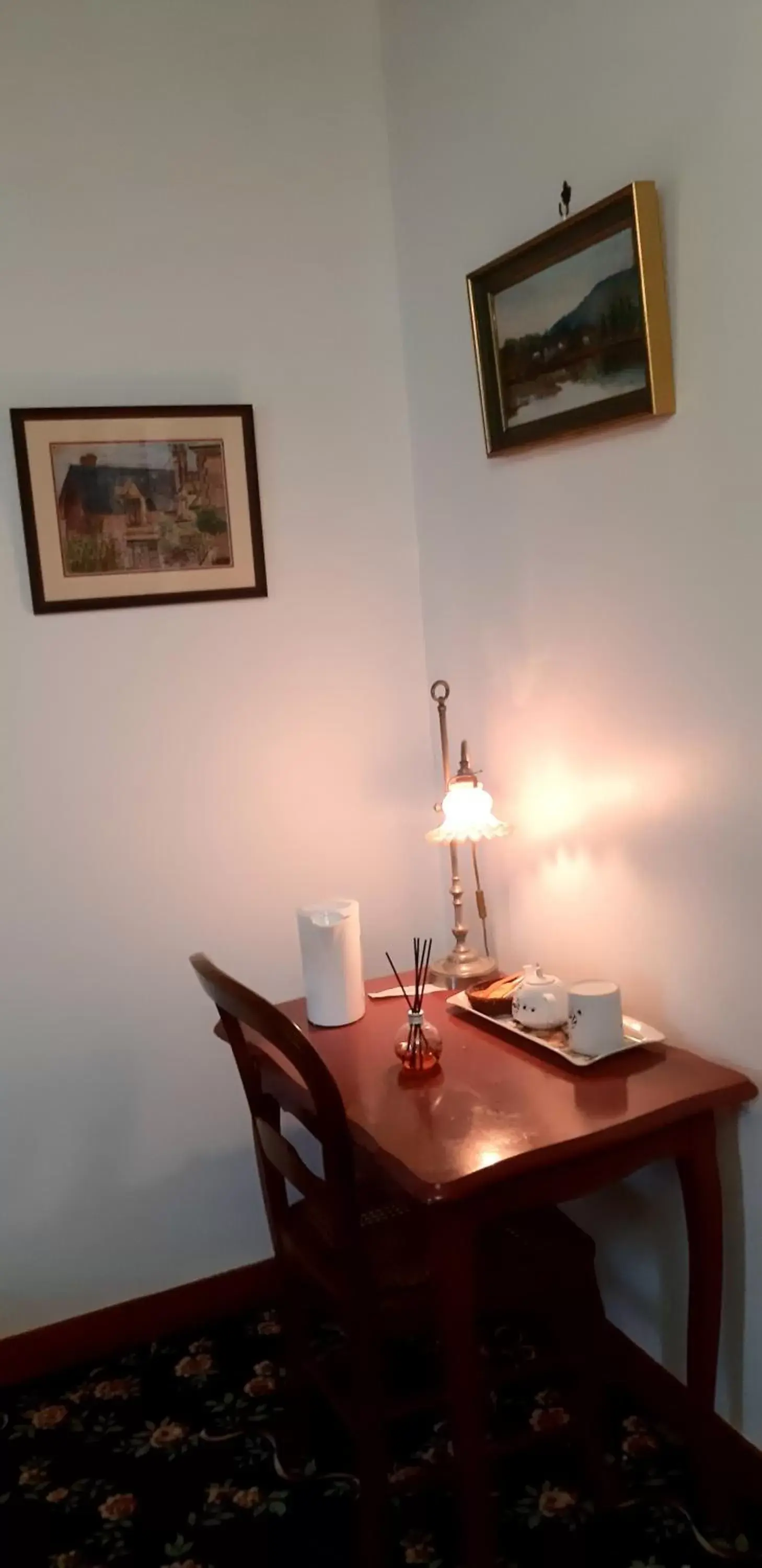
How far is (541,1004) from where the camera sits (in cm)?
176

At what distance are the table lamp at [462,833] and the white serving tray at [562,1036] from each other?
0.17 m

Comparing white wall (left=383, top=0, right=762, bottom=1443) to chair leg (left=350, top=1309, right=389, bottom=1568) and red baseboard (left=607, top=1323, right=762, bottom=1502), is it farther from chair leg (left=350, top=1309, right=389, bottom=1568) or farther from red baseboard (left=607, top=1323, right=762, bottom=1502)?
chair leg (left=350, top=1309, right=389, bottom=1568)

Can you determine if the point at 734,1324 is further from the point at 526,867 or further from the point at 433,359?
the point at 433,359

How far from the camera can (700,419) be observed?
153 centimetres

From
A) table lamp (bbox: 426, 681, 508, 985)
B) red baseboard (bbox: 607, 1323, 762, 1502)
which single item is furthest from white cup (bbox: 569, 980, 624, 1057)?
red baseboard (bbox: 607, 1323, 762, 1502)

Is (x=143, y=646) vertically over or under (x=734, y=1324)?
over

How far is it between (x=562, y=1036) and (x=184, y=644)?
38.2 inches

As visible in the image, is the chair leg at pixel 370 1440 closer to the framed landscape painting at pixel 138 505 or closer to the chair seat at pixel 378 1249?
the chair seat at pixel 378 1249

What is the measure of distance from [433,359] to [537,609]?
55 centimetres

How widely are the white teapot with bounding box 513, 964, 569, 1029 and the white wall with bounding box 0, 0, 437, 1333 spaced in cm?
61

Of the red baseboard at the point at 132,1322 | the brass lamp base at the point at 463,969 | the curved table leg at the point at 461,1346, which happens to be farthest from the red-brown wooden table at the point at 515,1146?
the red baseboard at the point at 132,1322

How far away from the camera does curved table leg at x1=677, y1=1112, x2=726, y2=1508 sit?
1.55 m

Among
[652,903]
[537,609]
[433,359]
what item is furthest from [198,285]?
[652,903]

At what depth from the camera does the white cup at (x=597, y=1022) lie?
164 cm
